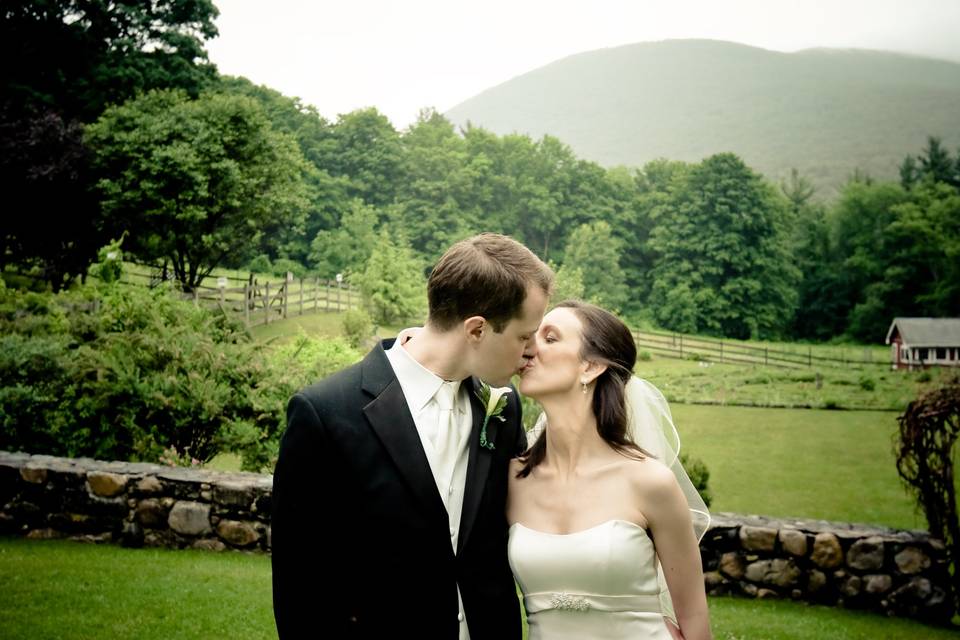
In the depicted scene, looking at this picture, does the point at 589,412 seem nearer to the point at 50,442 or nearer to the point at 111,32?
the point at 50,442

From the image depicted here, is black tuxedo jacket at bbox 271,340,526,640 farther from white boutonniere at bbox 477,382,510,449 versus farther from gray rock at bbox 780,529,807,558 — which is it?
gray rock at bbox 780,529,807,558

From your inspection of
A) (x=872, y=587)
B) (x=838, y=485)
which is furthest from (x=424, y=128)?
(x=872, y=587)

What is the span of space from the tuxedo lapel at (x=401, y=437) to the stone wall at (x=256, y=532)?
483 cm

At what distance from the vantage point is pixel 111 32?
28125 mm

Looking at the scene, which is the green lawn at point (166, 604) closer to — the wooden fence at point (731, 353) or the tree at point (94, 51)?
the tree at point (94, 51)

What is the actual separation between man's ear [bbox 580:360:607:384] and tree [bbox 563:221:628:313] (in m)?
35.0

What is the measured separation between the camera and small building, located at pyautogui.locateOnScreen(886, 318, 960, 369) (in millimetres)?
31766

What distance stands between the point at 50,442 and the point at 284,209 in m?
19.2

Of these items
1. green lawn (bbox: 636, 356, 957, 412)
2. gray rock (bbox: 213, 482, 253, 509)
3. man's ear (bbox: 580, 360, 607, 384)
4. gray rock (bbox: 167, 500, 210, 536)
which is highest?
man's ear (bbox: 580, 360, 607, 384)

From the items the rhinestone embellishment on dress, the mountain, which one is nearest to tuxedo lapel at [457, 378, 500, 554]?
the rhinestone embellishment on dress

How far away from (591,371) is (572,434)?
0.25 metres

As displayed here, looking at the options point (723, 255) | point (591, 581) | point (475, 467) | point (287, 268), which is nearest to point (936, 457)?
point (591, 581)

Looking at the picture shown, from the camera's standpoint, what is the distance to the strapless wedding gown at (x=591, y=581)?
251cm

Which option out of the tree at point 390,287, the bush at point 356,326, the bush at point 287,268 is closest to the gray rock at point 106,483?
the bush at point 356,326
